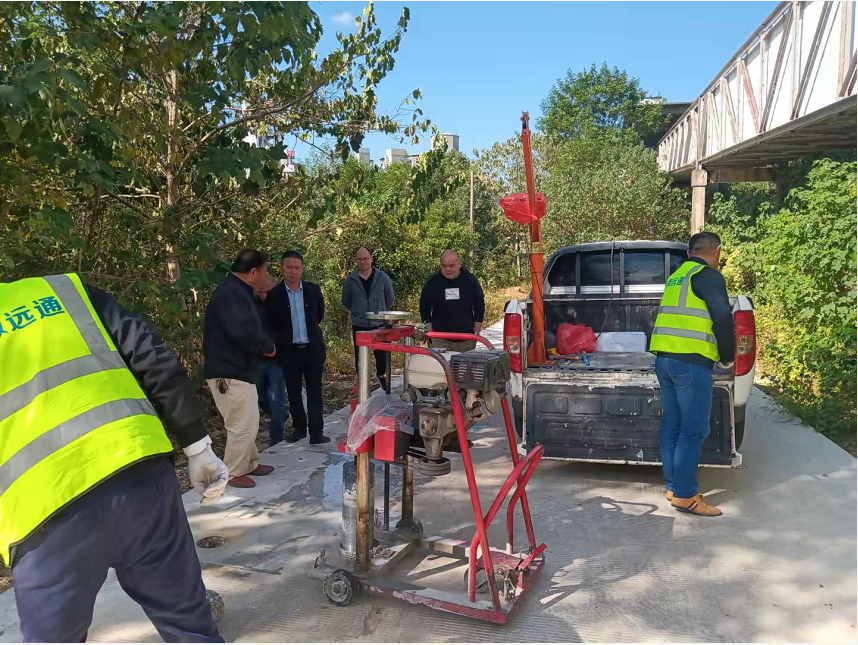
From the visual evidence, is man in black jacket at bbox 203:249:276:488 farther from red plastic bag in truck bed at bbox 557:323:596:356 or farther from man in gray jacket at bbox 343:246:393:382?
red plastic bag in truck bed at bbox 557:323:596:356

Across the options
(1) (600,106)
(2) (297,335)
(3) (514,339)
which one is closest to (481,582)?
(3) (514,339)

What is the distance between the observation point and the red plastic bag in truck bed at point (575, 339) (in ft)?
18.2

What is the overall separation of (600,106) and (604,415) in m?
41.5

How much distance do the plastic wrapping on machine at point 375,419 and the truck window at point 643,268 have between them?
11.2ft

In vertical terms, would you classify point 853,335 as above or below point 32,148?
below

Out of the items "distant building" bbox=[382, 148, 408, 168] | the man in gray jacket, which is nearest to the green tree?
"distant building" bbox=[382, 148, 408, 168]

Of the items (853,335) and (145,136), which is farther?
(853,335)

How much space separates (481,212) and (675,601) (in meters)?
22.7

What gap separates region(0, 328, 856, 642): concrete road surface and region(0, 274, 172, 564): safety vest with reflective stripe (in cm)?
136

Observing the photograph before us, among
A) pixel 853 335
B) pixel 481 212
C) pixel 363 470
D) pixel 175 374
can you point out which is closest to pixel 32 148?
pixel 175 374

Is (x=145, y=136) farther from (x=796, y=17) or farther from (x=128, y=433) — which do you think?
(x=796, y=17)

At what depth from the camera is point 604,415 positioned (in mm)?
4426

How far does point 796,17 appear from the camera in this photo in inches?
315

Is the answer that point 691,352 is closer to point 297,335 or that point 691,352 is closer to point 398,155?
point 297,335
